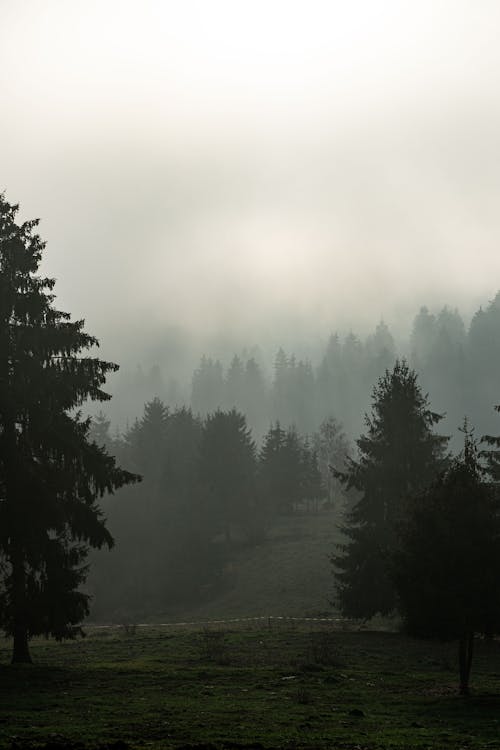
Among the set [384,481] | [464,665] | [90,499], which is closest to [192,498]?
[384,481]

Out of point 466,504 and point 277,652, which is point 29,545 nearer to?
point 277,652

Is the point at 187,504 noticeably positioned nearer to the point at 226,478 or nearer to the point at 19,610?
the point at 226,478

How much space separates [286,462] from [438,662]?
191ft

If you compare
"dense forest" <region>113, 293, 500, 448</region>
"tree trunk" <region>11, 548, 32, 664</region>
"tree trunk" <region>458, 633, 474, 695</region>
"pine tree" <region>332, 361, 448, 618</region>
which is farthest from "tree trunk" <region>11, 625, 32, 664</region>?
"dense forest" <region>113, 293, 500, 448</region>

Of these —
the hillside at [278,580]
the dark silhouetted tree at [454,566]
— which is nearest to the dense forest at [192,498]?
the hillside at [278,580]

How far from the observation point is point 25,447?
25.0m

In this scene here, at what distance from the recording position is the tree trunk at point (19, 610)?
2356 cm

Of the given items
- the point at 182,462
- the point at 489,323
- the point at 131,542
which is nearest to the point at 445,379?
the point at 489,323

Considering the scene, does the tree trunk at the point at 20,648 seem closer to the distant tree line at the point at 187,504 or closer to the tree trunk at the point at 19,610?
the tree trunk at the point at 19,610

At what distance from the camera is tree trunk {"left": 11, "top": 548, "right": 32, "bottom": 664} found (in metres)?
23.6

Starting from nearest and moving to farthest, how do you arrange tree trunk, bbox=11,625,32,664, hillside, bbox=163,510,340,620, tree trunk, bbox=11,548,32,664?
tree trunk, bbox=11,548,32,664, tree trunk, bbox=11,625,32,664, hillside, bbox=163,510,340,620

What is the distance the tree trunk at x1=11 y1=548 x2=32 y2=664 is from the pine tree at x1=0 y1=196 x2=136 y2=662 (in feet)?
0.11

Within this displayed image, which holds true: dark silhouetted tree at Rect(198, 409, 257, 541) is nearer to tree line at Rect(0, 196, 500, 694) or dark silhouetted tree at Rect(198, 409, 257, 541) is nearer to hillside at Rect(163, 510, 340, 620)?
hillside at Rect(163, 510, 340, 620)

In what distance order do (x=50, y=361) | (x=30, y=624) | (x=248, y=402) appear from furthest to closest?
(x=248, y=402)
(x=50, y=361)
(x=30, y=624)
